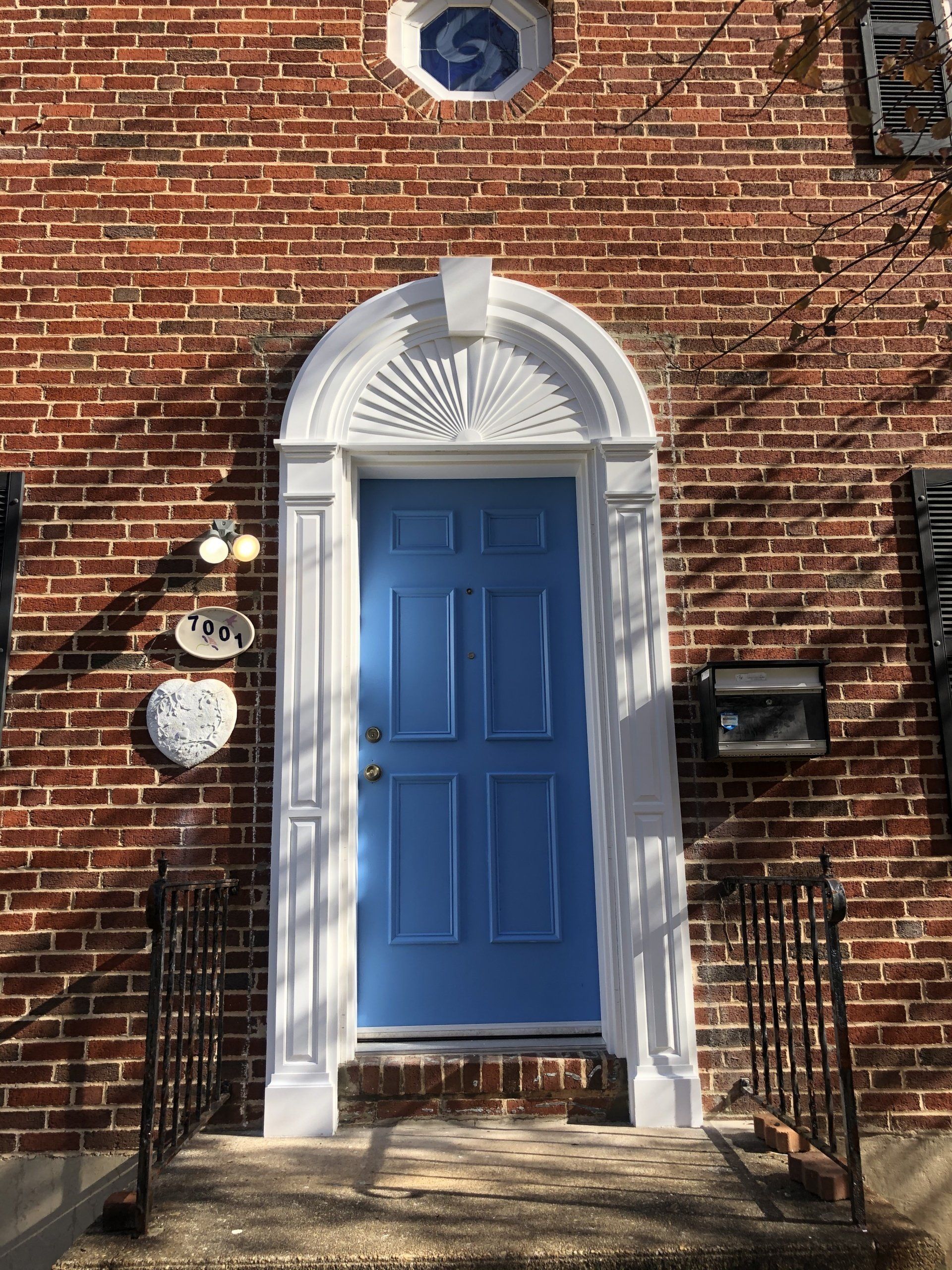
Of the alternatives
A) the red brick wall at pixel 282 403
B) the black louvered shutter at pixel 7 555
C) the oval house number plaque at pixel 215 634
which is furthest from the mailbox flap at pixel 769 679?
the black louvered shutter at pixel 7 555

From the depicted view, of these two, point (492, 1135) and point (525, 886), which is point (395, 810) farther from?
point (492, 1135)

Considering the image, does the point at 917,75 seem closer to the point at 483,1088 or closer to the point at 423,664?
the point at 423,664

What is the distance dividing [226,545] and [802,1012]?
254 cm

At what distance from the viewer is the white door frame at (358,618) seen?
3404 millimetres

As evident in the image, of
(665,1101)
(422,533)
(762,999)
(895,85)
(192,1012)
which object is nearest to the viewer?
(192,1012)

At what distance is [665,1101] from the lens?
132 inches

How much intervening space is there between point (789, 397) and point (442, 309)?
1427 mm

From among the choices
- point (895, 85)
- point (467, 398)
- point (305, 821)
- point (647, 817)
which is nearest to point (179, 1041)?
point (305, 821)

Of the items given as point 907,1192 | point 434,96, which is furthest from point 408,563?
point 907,1192

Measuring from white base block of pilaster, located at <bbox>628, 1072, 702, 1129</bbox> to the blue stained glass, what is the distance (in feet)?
13.0

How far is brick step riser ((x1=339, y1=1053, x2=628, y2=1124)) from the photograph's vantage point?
11.0 ft

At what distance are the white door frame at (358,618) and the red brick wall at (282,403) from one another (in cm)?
11

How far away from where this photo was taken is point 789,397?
158 inches

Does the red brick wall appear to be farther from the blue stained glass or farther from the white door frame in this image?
the blue stained glass
